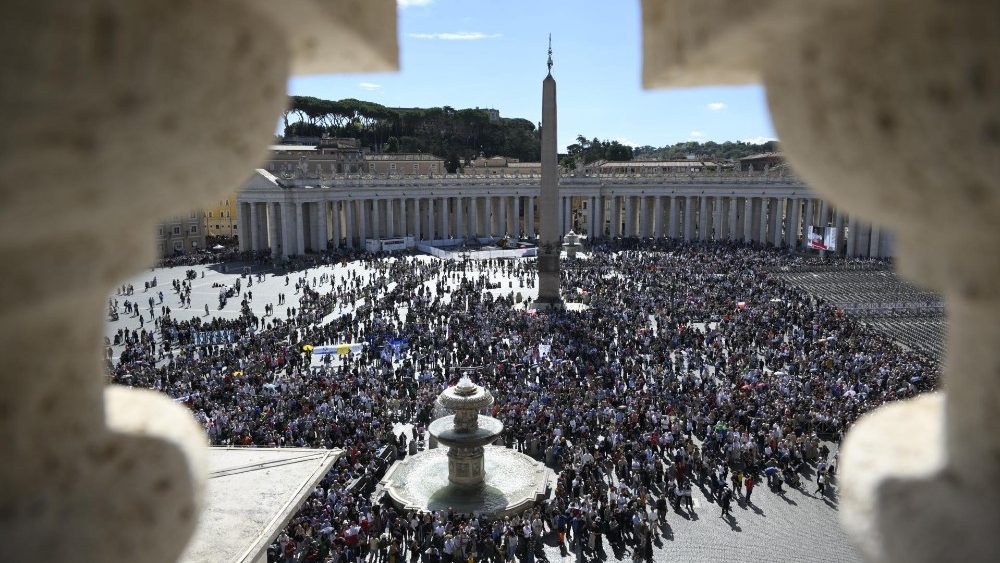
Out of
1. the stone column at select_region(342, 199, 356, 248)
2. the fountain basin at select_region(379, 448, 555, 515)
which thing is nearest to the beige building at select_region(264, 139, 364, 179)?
the stone column at select_region(342, 199, 356, 248)

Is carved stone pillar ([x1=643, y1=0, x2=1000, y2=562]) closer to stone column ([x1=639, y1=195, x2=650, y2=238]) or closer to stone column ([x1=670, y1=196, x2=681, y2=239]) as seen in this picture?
stone column ([x1=670, y1=196, x2=681, y2=239])

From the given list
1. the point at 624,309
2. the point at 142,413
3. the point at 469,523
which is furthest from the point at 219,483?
the point at 624,309

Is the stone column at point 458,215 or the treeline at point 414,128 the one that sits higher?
the treeline at point 414,128

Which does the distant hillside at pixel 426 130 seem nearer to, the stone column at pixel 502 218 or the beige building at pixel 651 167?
the beige building at pixel 651 167

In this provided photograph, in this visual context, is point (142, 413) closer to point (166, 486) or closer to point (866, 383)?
point (166, 486)

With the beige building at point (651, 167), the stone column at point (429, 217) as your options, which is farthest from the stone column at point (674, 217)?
the stone column at point (429, 217)

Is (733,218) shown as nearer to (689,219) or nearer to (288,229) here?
(689,219)
